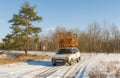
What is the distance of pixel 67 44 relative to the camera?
42.0 meters

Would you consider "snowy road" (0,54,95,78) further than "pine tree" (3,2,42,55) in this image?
No

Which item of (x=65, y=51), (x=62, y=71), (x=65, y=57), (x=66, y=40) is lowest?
(x=62, y=71)

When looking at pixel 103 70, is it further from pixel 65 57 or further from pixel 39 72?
pixel 65 57

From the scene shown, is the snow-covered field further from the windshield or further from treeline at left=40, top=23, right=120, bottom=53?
treeline at left=40, top=23, right=120, bottom=53

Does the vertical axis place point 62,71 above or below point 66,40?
below

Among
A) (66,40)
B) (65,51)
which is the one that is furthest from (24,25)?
(65,51)

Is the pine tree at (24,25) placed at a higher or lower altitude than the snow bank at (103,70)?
higher

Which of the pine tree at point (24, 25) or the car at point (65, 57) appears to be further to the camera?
the pine tree at point (24, 25)

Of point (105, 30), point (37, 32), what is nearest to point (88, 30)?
point (105, 30)

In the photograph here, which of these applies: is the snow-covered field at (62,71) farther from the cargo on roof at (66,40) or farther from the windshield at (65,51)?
the cargo on roof at (66,40)

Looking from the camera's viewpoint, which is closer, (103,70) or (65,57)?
(103,70)

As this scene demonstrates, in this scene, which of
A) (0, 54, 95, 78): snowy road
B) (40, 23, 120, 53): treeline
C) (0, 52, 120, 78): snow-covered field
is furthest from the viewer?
(40, 23, 120, 53): treeline

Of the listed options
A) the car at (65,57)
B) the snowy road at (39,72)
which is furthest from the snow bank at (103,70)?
the car at (65,57)

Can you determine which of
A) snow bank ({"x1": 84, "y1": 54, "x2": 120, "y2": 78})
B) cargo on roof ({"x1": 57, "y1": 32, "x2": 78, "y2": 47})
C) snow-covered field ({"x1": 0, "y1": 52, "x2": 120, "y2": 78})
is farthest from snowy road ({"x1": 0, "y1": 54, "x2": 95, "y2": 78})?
cargo on roof ({"x1": 57, "y1": 32, "x2": 78, "y2": 47})
